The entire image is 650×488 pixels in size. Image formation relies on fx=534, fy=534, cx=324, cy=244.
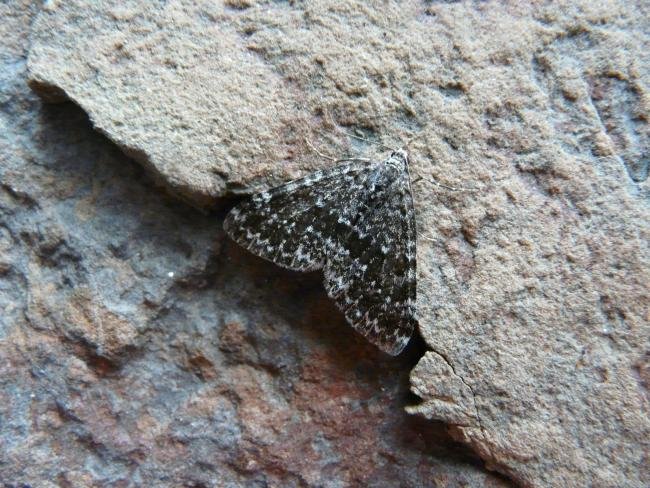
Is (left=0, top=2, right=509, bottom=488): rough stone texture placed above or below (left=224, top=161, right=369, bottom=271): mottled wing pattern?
below

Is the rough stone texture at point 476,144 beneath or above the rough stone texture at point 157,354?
above

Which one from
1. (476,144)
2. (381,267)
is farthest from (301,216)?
(476,144)

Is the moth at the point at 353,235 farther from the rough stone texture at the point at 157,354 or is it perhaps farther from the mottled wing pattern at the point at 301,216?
the rough stone texture at the point at 157,354

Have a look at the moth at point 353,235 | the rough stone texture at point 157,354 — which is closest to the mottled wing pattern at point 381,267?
the moth at point 353,235

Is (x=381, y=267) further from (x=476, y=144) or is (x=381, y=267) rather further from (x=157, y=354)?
(x=157, y=354)

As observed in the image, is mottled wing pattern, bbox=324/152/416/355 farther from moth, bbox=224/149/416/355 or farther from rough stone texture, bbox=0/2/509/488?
rough stone texture, bbox=0/2/509/488

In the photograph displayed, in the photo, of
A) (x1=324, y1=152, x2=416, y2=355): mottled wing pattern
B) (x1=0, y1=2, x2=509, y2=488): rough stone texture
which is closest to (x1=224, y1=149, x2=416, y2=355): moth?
(x1=324, y1=152, x2=416, y2=355): mottled wing pattern
